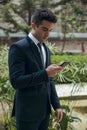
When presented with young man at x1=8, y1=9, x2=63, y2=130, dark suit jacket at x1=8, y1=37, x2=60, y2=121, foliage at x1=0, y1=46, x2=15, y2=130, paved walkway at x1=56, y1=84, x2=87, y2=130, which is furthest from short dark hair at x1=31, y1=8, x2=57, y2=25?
paved walkway at x1=56, y1=84, x2=87, y2=130

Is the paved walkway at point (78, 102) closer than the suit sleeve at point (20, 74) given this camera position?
No

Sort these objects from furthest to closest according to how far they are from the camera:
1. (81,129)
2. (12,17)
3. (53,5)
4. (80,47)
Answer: (80,47), (53,5), (12,17), (81,129)

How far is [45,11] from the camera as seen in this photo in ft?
6.26

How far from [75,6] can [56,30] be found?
1.26 metres

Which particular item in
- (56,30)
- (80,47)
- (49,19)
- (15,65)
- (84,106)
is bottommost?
(80,47)

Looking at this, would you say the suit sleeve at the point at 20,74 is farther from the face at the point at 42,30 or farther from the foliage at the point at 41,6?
the foliage at the point at 41,6

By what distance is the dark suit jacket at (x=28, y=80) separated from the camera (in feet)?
5.91

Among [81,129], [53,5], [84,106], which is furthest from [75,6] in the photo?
[81,129]

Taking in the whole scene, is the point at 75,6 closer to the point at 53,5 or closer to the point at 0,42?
the point at 53,5

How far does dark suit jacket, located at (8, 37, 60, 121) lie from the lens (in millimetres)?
1803

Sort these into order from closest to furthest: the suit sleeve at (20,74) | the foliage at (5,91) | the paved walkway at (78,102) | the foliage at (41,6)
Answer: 1. the suit sleeve at (20,74)
2. the foliage at (5,91)
3. the paved walkway at (78,102)
4. the foliage at (41,6)

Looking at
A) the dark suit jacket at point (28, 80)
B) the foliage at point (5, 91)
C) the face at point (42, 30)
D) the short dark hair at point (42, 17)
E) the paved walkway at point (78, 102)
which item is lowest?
the paved walkway at point (78, 102)

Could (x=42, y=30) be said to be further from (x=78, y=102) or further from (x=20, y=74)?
(x=78, y=102)

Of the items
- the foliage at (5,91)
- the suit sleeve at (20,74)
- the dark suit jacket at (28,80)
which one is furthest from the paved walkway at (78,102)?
the suit sleeve at (20,74)
